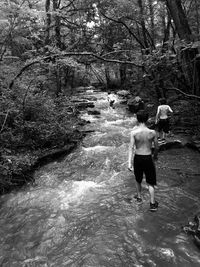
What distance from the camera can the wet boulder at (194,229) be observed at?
15.1 ft

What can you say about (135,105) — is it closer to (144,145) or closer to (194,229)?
(144,145)

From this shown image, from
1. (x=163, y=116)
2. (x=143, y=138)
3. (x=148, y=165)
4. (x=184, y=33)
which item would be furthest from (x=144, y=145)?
(x=184, y=33)

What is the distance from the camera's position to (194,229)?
4.81 m

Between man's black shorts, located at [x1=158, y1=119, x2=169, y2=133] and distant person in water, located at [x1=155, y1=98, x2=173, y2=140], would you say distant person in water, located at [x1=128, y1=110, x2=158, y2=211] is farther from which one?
man's black shorts, located at [x1=158, y1=119, x2=169, y2=133]

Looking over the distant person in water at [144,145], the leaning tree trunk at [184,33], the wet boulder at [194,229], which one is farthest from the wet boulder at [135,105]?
the wet boulder at [194,229]

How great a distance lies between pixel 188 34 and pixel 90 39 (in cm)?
848

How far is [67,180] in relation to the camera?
8.52 metres

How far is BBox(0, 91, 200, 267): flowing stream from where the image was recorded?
4609 millimetres

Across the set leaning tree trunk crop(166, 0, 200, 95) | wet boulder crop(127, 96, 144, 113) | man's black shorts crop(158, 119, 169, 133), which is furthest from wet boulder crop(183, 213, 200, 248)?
wet boulder crop(127, 96, 144, 113)

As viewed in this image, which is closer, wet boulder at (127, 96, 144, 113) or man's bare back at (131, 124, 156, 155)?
man's bare back at (131, 124, 156, 155)

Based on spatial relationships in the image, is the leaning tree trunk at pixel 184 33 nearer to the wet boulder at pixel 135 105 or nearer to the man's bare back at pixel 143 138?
the wet boulder at pixel 135 105

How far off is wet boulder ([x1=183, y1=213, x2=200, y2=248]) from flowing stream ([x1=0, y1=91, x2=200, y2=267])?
119mm

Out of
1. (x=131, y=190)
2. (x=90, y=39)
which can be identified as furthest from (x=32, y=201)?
(x=90, y=39)

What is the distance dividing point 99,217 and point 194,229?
2.20 m
